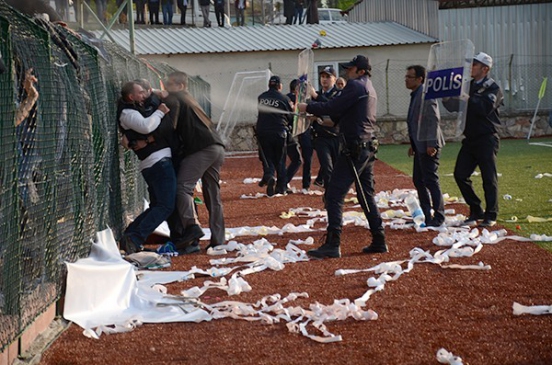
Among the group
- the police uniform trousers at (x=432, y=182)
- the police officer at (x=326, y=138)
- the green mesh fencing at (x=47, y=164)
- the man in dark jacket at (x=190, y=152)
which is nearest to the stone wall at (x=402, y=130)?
the police officer at (x=326, y=138)

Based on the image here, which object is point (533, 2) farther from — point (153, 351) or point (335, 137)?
point (153, 351)

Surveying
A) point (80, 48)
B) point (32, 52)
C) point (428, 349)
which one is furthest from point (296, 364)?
point (80, 48)

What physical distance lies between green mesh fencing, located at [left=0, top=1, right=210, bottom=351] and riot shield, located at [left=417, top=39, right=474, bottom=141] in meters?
3.93

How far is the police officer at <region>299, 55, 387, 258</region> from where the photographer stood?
956 cm

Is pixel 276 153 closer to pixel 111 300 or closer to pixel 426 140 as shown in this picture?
pixel 426 140

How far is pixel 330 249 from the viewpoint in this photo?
956 centimetres

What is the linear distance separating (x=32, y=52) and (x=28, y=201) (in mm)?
1208

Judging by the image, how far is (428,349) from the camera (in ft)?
19.0

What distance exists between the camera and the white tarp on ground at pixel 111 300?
22.7 feet

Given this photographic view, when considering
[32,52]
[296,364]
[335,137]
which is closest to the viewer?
[296,364]

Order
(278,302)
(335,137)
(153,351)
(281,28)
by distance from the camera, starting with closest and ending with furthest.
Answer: (153,351) → (278,302) → (335,137) → (281,28)

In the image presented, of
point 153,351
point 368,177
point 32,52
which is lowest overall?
point 153,351

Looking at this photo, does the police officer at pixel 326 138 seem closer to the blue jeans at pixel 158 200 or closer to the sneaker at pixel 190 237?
the sneaker at pixel 190 237

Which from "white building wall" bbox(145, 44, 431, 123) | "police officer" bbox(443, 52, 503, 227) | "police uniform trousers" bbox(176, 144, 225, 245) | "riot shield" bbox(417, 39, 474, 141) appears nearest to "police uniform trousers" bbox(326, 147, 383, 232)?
"police uniform trousers" bbox(176, 144, 225, 245)
